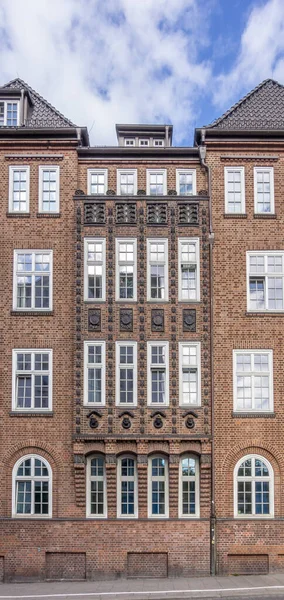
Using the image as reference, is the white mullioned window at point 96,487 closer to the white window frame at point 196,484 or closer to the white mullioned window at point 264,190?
the white window frame at point 196,484

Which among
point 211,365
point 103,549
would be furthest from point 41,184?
point 103,549

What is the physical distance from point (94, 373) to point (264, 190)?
30.3 feet

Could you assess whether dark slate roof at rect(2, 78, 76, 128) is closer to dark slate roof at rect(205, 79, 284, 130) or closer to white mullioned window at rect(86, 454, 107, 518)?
dark slate roof at rect(205, 79, 284, 130)

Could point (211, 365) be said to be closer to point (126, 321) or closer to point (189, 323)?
point (189, 323)

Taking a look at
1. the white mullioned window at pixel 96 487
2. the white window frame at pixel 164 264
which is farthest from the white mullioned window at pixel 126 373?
the white mullioned window at pixel 96 487

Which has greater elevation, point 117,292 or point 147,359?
point 117,292

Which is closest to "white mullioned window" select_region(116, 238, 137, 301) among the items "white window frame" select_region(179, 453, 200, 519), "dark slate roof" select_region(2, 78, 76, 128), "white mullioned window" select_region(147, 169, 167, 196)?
"white mullioned window" select_region(147, 169, 167, 196)

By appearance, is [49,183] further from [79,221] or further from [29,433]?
[29,433]

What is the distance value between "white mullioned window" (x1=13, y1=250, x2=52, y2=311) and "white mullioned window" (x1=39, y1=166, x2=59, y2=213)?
1692 mm

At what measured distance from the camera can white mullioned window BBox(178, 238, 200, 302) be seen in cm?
2638

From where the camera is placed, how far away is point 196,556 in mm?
24797

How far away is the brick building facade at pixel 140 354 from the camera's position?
2498 centimetres

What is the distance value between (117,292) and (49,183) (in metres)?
4.89

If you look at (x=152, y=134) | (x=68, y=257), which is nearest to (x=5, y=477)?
(x=68, y=257)
